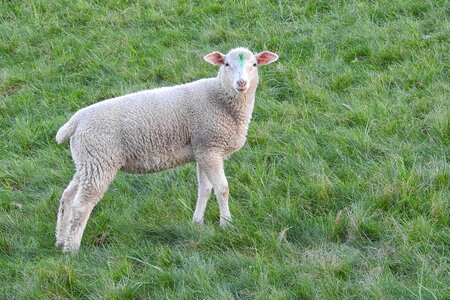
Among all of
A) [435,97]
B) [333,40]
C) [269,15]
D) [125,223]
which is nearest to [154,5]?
[269,15]

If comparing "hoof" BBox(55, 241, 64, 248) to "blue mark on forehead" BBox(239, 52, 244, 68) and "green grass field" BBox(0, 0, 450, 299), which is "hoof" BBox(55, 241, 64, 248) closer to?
"green grass field" BBox(0, 0, 450, 299)

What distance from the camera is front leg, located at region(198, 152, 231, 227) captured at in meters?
5.04

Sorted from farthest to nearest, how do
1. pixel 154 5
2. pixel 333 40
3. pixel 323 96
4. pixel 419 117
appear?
pixel 154 5, pixel 333 40, pixel 323 96, pixel 419 117

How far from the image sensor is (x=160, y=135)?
201 inches

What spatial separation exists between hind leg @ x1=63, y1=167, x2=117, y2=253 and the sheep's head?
3.59 feet

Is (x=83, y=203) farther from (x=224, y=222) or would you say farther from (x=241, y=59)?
(x=241, y=59)

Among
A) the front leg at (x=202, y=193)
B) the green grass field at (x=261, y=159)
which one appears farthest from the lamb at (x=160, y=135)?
the green grass field at (x=261, y=159)

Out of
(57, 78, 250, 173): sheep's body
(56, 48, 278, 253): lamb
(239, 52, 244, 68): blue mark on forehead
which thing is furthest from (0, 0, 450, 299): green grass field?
(239, 52, 244, 68): blue mark on forehead

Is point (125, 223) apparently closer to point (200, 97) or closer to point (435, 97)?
point (200, 97)

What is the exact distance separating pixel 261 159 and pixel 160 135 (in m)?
1.20

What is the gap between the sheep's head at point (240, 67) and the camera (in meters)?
5.00

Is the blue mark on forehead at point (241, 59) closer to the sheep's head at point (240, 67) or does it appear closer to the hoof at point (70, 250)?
the sheep's head at point (240, 67)

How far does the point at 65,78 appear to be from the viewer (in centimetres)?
819

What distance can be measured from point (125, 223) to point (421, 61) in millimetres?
3753
